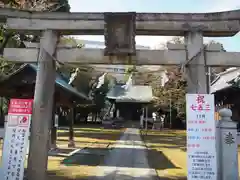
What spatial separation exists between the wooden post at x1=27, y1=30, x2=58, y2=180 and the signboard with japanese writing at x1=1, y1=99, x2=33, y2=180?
25 centimetres

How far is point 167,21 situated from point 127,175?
4.54 m

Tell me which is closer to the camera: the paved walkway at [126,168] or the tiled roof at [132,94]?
the paved walkway at [126,168]

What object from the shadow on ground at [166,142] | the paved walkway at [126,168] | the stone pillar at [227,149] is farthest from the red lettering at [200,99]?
the shadow on ground at [166,142]

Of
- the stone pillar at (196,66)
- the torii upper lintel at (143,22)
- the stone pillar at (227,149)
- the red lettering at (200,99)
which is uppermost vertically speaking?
the torii upper lintel at (143,22)

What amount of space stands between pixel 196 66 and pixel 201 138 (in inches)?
60.7

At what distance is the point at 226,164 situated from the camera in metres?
6.00

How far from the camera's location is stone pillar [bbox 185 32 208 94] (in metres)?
6.32

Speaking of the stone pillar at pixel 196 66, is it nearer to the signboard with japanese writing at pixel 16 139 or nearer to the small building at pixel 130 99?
the signboard with japanese writing at pixel 16 139

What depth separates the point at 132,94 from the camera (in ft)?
116

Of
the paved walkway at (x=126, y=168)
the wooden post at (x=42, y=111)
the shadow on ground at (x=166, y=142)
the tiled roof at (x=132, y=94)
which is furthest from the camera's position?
the tiled roof at (x=132, y=94)

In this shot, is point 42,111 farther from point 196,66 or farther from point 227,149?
point 227,149

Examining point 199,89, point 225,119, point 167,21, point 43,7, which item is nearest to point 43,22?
point 167,21

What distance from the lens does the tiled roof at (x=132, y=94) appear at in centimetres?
3391

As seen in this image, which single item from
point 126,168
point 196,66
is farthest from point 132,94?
point 196,66
